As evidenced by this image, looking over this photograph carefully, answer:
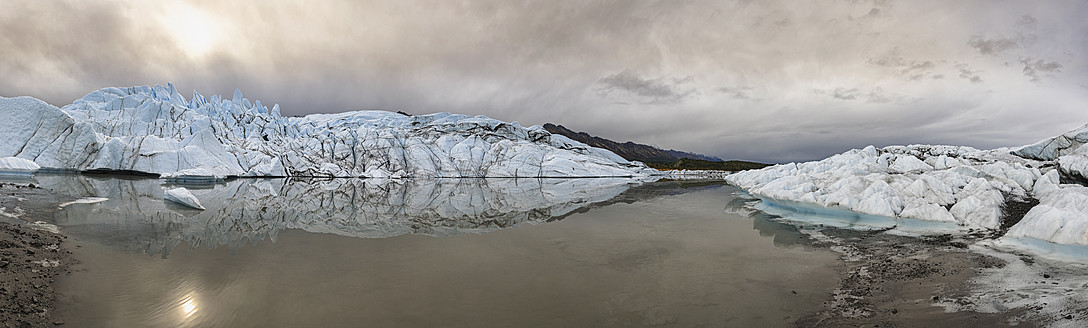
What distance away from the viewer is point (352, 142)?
2418 inches

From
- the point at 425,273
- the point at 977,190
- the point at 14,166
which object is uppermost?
the point at 14,166

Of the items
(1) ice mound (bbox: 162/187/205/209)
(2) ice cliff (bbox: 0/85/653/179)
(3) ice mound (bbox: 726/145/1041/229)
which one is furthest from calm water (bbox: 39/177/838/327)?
(2) ice cliff (bbox: 0/85/653/179)

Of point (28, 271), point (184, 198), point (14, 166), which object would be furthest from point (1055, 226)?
point (14, 166)

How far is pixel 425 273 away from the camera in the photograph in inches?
327

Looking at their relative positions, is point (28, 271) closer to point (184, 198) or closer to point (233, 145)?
point (184, 198)

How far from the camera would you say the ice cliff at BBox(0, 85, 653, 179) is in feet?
123

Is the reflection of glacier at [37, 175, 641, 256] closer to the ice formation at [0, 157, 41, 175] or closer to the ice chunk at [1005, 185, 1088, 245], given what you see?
the ice chunk at [1005, 185, 1088, 245]

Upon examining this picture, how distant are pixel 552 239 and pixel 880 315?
26.3ft

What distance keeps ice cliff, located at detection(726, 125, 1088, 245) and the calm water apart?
19.4 ft

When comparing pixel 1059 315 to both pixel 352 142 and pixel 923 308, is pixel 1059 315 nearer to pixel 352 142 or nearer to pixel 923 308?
pixel 923 308

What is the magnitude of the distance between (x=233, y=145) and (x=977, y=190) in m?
66.9

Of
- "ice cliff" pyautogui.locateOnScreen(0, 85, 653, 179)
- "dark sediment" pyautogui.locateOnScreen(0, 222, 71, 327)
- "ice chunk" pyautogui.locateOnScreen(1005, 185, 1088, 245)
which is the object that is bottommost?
"dark sediment" pyautogui.locateOnScreen(0, 222, 71, 327)

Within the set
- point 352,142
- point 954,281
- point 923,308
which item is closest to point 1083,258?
point 954,281

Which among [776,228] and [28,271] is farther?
[776,228]
